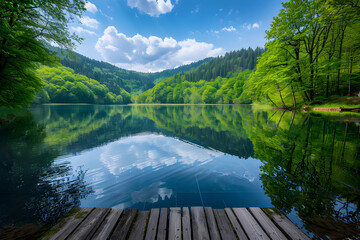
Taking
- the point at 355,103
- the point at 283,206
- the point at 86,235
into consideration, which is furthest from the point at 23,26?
the point at 355,103

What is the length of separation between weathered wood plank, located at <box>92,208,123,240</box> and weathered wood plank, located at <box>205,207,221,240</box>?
78.8 inches

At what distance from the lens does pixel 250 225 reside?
3.06m

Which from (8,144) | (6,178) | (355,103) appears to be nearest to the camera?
(6,178)

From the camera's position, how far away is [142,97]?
18988 cm

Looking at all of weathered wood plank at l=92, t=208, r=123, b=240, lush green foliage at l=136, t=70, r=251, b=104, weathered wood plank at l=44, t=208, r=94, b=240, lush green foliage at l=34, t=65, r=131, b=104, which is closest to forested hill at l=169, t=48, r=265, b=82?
lush green foliage at l=136, t=70, r=251, b=104

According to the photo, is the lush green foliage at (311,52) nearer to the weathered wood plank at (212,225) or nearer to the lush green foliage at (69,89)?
the weathered wood plank at (212,225)

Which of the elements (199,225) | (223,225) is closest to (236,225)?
(223,225)

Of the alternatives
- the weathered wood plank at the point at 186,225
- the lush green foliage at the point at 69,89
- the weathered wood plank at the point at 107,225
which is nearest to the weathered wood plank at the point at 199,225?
the weathered wood plank at the point at 186,225

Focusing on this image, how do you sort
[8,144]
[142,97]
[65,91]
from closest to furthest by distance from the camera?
1. [8,144]
2. [65,91]
3. [142,97]

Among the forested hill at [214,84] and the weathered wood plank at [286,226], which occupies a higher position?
the forested hill at [214,84]

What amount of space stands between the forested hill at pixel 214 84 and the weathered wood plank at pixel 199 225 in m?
110

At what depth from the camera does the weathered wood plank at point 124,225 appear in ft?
9.13

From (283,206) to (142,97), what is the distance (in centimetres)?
19535

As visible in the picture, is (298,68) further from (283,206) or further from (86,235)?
(86,235)
